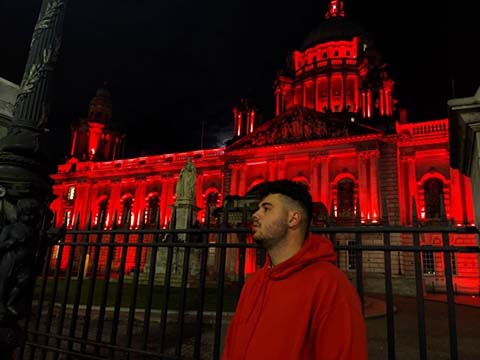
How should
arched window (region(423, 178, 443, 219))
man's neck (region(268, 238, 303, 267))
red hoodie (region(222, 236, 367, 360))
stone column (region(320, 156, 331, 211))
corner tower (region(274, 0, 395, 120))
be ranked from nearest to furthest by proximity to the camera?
1. red hoodie (region(222, 236, 367, 360))
2. man's neck (region(268, 238, 303, 267))
3. arched window (region(423, 178, 443, 219))
4. stone column (region(320, 156, 331, 211))
5. corner tower (region(274, 0, 395, 120))

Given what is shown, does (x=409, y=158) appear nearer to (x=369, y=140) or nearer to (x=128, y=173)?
(x=369, y=140)

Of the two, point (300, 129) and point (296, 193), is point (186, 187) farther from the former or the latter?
point (300, 129)

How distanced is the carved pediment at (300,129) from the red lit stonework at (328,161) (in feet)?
0.29

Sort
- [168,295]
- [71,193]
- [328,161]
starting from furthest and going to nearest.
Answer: [71,193], [328,161], [168,295]

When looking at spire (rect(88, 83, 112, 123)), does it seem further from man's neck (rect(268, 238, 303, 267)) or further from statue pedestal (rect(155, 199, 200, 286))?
man's neck (rect(268, 238, 303, 267))

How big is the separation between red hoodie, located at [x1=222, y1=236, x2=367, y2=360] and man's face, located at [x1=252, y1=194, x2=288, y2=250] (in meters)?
0.16

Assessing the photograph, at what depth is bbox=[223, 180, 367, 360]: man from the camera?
1.57m

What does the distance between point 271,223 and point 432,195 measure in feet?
94.3

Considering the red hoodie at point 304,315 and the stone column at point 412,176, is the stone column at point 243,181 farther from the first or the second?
the red hoodie at point 304,315

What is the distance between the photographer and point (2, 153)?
10.6 feet

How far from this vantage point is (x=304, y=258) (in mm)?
1765

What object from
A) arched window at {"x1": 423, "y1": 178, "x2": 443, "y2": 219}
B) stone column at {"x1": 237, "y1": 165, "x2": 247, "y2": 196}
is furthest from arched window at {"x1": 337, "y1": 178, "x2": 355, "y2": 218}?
stone column at {"x1": 237, "y1": 165, "x2": 247, "y2": 196}

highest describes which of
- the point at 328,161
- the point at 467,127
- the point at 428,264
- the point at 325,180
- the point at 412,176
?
the point at 328,161

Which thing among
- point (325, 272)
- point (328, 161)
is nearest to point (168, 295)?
point (325, 272)
